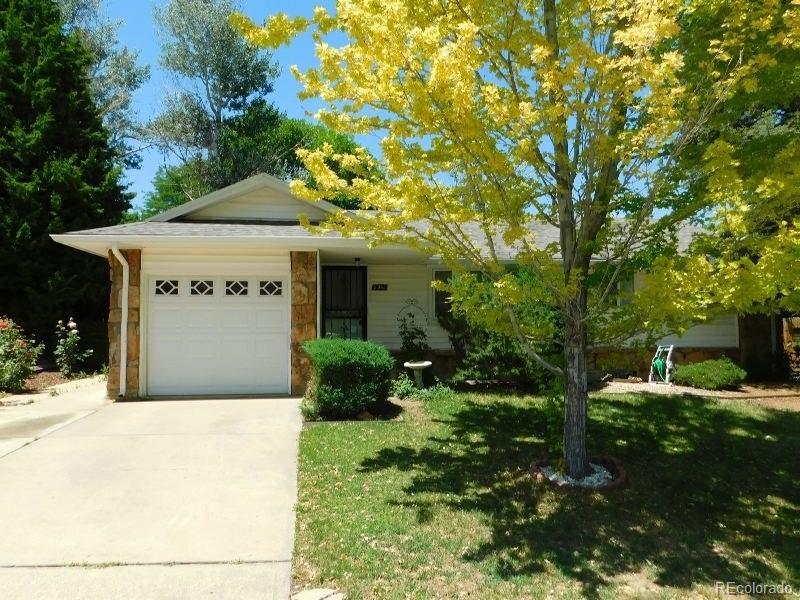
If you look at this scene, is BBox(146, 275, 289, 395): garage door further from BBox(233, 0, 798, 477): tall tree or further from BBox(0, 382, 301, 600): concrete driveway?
BBox(233, 0, 798, 477): tall tree

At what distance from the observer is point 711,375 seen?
36.6 feet

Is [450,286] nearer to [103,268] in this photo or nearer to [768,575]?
[768,575]

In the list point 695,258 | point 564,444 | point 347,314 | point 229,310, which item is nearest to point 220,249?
point 229,310

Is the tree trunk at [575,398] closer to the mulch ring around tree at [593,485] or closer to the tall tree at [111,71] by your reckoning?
the mulch ring around tree at [593,485]

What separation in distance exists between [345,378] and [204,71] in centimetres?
2218

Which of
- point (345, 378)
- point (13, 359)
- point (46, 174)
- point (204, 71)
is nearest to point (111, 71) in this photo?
point (204, 71)

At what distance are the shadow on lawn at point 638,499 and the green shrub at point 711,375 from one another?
3351 millimetres

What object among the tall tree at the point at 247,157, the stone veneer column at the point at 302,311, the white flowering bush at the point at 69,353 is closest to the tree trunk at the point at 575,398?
the stone veneer column at the point at 302,311

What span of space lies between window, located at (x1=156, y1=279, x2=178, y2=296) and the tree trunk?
7018 millimetres

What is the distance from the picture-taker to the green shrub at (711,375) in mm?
11086

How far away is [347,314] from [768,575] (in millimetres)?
9589

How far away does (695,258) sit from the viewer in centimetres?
410

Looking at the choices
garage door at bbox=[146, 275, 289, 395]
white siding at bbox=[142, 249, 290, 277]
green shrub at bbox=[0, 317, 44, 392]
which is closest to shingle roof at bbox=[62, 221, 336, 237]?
white siding at bbox=[142, 249, 290, 277]

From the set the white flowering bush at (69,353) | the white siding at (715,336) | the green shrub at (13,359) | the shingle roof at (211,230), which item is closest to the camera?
the shingle roof at (211,230)
